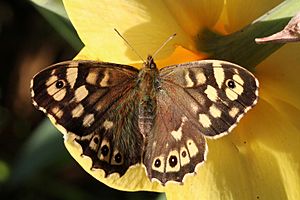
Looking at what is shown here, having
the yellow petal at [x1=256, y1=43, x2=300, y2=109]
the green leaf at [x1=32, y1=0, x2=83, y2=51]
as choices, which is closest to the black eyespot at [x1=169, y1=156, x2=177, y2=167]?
the yellow petal at [x1=256, y1=43, x2=300, y2=109]

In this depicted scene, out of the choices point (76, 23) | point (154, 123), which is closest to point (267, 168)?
point (154, 123)

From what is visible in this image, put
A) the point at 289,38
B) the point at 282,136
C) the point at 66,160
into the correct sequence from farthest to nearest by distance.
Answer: the point at 66,160 < the point at 282,136 < the point at 289,38

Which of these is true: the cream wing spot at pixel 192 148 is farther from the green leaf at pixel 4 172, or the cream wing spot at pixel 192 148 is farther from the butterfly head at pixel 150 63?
the green leaf at pixel 4 172

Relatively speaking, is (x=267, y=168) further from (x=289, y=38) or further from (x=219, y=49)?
(x=289, y=38)

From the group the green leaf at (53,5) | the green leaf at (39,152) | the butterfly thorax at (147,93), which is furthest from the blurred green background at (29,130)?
the butterfly thorax at (147,93)

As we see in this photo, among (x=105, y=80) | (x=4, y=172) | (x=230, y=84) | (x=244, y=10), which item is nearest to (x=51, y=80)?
(x=105, y=80)

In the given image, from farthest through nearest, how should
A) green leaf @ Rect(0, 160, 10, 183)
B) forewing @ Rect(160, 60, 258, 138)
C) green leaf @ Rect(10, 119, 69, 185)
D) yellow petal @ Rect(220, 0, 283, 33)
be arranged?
green leaf @ Rect(0, 160, 10, 183) < green leaf @ Rect(10, 119, 69, 185) < yellow petal @ Rect(220, 0, 283, 33) < forewing @ Rect(160, 60, 258, 138)

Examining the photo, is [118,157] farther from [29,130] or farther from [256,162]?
[29,130]

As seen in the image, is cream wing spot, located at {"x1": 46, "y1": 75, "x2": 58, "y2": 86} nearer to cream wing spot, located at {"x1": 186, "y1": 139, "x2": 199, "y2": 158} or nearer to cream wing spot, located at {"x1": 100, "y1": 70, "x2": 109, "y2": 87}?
cream wing spot, located at {"x1": 100, "y1": 70, "x2": 109, "y2": 87}
